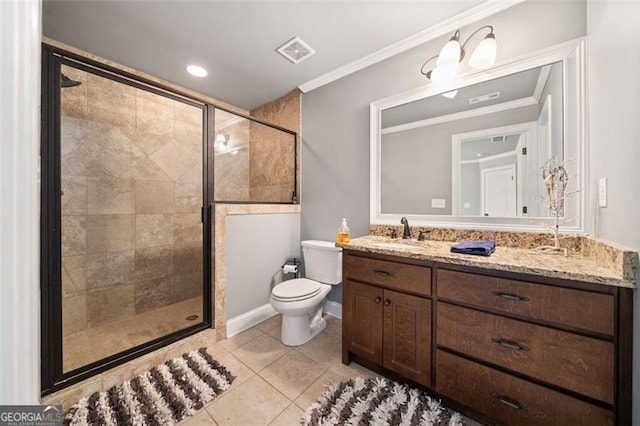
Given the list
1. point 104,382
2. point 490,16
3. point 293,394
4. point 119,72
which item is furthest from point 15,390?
point 490,16

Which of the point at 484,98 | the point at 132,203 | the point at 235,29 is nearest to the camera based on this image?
the point at 484,98

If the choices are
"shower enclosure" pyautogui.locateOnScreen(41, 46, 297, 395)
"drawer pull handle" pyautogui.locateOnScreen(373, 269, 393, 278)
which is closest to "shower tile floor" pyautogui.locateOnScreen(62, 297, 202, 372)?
"shower enclosure" pyautogui.locateOnScreen(41, 46, 297, 395)

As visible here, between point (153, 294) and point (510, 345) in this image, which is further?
point (153, 294)

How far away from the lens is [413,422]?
1128 millimetres

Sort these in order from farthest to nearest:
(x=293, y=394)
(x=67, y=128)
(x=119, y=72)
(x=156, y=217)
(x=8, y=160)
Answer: (x=156, y=217), (x=67, y=128), (x=119, y=72), (x=293, y=394), (x=8, y=160)

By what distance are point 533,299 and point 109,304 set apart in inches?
115

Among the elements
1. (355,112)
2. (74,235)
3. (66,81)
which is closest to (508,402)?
(355,112)

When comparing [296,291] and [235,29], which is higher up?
[235,29]

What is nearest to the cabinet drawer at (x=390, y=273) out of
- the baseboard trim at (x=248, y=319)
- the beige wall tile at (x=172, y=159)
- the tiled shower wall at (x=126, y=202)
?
the baseboard trim at (x=248, y=319)

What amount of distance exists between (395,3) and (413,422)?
2316 millimetres

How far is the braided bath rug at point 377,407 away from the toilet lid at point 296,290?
1.92ft

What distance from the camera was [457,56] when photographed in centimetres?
148

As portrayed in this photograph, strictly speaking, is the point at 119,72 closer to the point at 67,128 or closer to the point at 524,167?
the point at 67,128

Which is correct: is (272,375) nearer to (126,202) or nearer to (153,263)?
(153,263)
